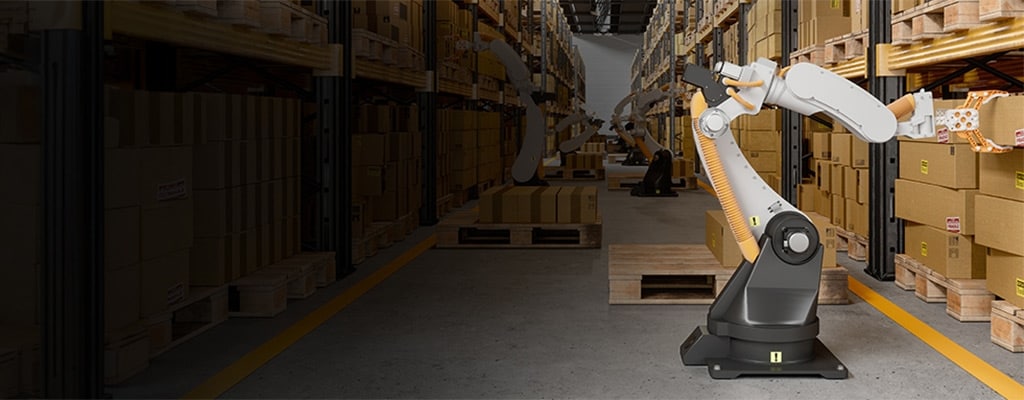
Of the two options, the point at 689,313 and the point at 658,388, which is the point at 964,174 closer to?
the point at 689,313

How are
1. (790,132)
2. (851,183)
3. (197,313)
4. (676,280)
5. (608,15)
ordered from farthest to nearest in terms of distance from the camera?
(608,15) → (790,132) → (851,183) → (676,280) → (197,313)

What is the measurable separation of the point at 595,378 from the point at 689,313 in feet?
4.89

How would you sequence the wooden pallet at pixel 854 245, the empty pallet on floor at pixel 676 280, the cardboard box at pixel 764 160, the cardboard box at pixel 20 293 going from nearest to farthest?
1. the cardboard box at pixel 20 293
2. the empty pallet on floor at pixel 676 280
3. the wooden pallet at pixel 854 245
4. the cardboard box at pixel 764 160

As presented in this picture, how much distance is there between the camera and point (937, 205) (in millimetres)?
5312

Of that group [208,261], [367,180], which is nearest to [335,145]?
[367,180]

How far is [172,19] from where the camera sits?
13.2 ft

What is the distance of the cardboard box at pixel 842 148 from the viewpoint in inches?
287

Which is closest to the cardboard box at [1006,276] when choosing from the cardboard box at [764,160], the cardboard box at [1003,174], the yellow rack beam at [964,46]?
the cardboard box at [1003,174]

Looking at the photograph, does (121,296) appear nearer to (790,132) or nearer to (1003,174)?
(1003,174)

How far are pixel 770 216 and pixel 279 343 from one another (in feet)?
8.10

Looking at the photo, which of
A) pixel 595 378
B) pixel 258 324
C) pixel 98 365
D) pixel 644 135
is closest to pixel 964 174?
pixel 595 378

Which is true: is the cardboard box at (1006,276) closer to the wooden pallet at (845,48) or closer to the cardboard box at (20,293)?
the wooden pallet at (845,48)

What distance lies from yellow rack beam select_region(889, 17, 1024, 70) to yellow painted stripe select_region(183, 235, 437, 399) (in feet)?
12.5

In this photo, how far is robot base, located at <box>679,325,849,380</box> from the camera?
382 cm
